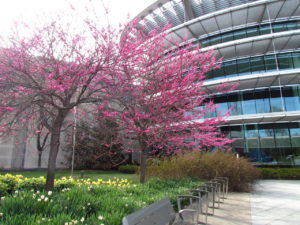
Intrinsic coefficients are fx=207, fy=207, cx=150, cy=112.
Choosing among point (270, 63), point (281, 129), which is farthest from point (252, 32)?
point (281, 129)

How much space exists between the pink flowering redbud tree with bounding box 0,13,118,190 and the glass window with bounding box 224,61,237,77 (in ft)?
55.3

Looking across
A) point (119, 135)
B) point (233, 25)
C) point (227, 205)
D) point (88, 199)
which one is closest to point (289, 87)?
point (233, 25)

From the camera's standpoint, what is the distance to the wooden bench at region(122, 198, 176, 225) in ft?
7.28

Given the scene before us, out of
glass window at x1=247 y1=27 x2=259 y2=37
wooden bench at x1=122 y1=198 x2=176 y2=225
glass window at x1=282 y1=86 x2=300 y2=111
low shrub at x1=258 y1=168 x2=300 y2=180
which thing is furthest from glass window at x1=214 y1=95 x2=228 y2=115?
wooden bench at x1=122 y1=198 x2=176 y2=225

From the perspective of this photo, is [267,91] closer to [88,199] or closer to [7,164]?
[88,199]

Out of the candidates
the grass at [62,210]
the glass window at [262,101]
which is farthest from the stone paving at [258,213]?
the glass window at [262,101]

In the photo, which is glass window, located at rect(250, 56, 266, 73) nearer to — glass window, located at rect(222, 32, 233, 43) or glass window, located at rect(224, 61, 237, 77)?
glass window, located at rect(224, 61, 237, 77)

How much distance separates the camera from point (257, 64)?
1906cm

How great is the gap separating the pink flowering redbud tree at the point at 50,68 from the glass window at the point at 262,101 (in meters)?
16.2

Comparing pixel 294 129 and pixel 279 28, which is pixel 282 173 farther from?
pixel 279 28

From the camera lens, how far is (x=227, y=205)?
23.5 ft

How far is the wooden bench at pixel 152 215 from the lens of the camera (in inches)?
87.4

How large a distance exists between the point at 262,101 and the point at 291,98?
2228 millimetres

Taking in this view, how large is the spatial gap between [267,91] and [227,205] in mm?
15542
